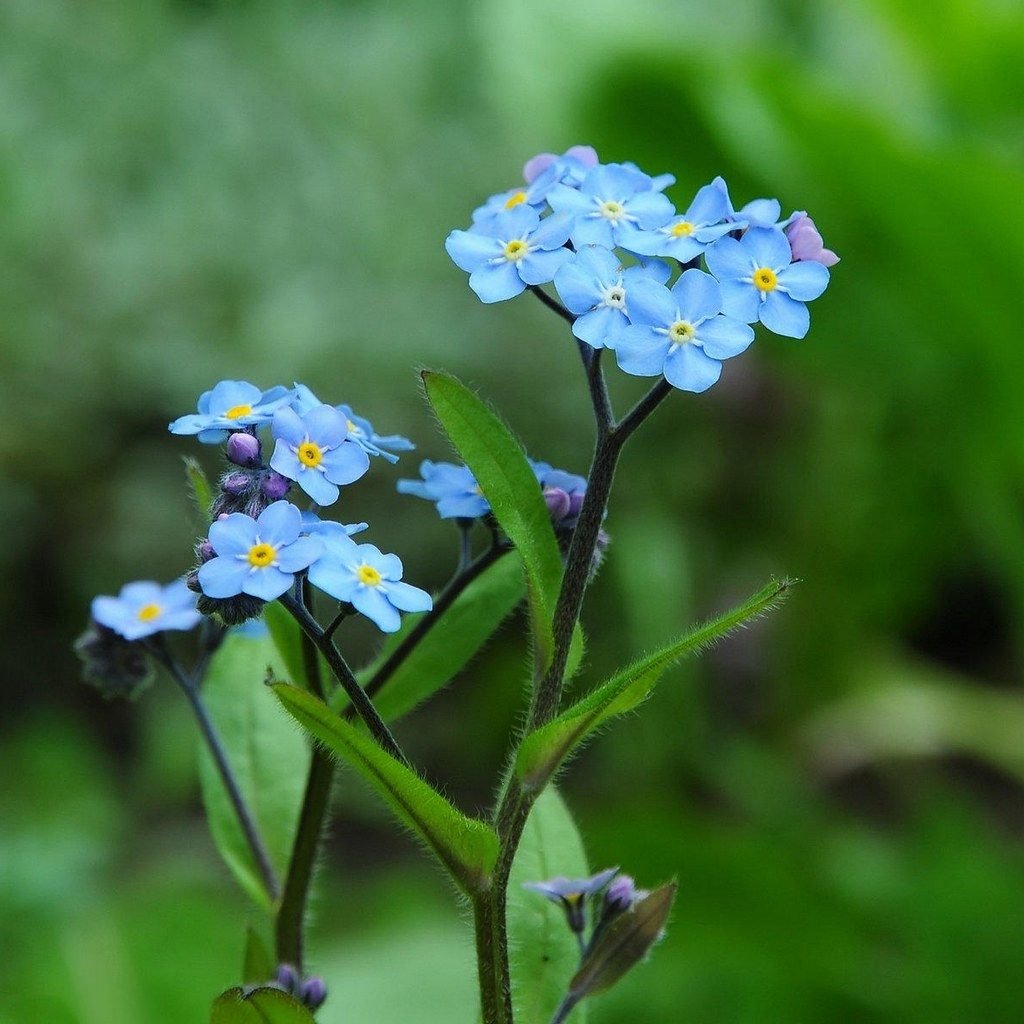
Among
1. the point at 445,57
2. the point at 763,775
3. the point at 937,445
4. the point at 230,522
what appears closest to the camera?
the point at 230,522

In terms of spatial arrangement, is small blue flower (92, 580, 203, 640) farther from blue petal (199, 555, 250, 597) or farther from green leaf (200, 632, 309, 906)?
blue petal (199, 555, 250, 597)

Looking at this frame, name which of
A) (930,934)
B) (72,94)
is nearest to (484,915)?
(930,934)

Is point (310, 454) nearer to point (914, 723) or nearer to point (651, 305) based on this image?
point (651, 305)

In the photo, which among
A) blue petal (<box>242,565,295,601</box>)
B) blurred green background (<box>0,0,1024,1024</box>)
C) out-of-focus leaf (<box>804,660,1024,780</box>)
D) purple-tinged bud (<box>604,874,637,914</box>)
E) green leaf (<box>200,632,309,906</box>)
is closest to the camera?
blue petal (<box>242,565,295,601</box>)

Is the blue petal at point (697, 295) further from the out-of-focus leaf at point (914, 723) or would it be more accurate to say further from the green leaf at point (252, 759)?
the out-of-focus leaf at point (914, 723)

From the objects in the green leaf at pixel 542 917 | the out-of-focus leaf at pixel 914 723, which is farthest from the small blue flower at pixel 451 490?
the out-of-focus leaf at pixel 914 723

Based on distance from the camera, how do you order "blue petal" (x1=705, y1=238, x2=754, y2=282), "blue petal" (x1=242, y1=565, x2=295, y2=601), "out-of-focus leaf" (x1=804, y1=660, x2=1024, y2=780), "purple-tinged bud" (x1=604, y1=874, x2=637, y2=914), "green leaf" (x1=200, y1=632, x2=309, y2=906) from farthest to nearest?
"out-of-focus leaf" (x1=804, y1=660, x2=1024, y2=780), "green leaf" (x1=200, y1=632, x2=309, y2=906), "purple-tinged bud" (x1=604, y1=874, x2=637, y2=914), "blue petal" (x1=705, y1=238, x2=754, y2=282), "blue petal" (x1=242, y1=565, x2=295, y2=601)

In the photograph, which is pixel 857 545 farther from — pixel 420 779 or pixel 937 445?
pixel 420 779

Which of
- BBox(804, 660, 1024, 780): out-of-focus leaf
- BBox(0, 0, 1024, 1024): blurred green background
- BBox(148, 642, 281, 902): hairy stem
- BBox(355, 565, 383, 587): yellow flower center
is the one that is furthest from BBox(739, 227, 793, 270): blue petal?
BBox(804, 660, 1024, 780): out-of-focus leaf
